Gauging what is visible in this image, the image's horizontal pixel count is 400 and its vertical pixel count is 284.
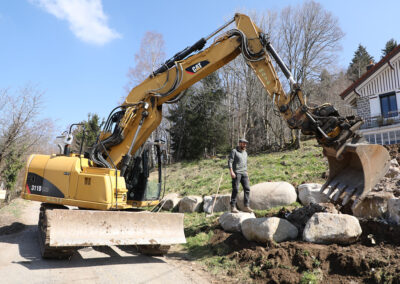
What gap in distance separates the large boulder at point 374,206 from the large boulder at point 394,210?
0.27m

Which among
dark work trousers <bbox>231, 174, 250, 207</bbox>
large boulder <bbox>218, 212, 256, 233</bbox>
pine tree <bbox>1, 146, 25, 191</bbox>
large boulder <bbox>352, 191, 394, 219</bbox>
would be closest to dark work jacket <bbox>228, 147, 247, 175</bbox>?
dark work trousers <bbox>231, 174, 250, 207</bbox>

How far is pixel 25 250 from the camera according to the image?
634 cm

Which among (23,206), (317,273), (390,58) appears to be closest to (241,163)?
(317,273)

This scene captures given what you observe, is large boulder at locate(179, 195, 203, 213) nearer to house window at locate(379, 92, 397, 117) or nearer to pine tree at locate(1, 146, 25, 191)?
pine tree at locate(1, 146, 25, 191)

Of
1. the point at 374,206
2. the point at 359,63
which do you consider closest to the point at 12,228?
the point at 374,206

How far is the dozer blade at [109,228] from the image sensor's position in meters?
5.22

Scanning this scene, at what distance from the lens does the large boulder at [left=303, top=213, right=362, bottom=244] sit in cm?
488

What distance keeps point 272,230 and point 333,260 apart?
4.01 ft

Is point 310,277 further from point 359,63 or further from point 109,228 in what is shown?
point 359,63

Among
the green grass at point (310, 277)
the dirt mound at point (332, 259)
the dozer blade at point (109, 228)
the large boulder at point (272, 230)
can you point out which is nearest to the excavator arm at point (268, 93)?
the dirt mound at point (332, 259)

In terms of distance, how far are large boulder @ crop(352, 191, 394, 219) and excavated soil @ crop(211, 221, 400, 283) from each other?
468mm

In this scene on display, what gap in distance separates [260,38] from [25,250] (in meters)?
6.38

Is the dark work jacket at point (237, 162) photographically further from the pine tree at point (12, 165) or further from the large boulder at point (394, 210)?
the pine tree at point (12, 165)

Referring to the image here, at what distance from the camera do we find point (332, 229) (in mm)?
4969
